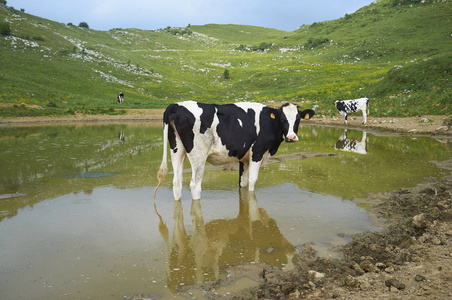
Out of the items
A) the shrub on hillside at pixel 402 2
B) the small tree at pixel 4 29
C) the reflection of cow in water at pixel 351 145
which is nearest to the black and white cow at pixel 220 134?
the reflection of cow in water at pixel 351 145

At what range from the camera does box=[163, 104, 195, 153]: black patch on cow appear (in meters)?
8.08

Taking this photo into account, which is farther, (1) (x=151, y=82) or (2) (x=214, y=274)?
(1) (x=151, y=82)

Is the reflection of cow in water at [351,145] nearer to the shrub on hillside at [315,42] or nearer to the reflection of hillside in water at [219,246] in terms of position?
the reflection of hillside in water at [219,246]

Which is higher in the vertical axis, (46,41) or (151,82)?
(46,41)

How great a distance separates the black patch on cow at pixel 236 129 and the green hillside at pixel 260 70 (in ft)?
64.1

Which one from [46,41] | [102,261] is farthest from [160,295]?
[46,41]

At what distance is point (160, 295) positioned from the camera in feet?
14.8

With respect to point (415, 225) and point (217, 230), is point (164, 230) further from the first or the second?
point (415, 225)

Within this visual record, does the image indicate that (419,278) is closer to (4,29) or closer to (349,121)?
(349,121)

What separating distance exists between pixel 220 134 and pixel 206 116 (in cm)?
59

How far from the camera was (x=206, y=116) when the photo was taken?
8297 millimetres

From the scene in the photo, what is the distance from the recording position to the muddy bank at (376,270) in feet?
13.4

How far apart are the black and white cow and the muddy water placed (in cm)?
94

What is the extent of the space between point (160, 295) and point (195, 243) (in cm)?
185
